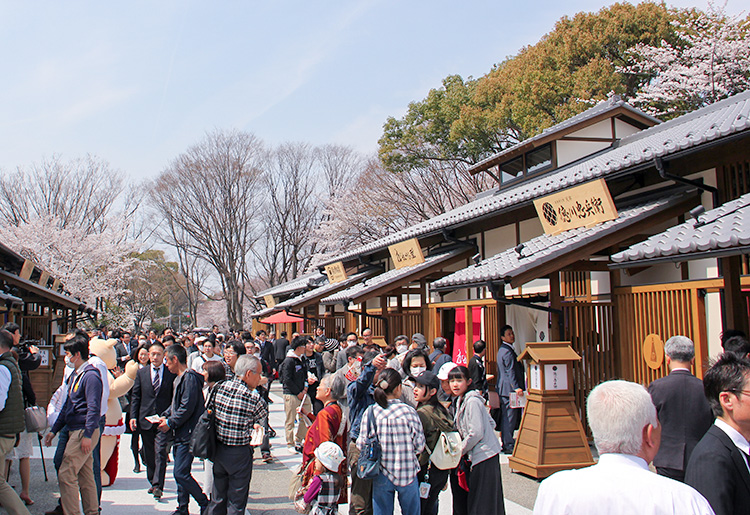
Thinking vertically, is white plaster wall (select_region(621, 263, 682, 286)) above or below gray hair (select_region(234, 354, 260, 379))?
above

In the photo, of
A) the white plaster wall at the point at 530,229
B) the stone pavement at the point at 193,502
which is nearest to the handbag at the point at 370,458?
the stone pavement at the point at 193,502

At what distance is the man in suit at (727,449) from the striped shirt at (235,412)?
3.38 metres

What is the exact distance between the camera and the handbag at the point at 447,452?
4.43 meters

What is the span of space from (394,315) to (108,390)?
30.7 ft

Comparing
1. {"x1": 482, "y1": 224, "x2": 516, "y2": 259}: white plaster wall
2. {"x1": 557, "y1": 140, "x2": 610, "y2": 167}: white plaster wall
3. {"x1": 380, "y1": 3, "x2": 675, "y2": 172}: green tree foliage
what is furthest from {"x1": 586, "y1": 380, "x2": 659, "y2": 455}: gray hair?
{"x1": 380, "y1": 3, "x2": 675, "y2": 172}: green tree foliage

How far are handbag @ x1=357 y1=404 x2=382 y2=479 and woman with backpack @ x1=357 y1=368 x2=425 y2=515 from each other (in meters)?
0.02

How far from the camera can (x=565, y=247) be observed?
24.9ft

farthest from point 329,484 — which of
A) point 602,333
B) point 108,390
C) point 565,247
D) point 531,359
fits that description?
point 602,333

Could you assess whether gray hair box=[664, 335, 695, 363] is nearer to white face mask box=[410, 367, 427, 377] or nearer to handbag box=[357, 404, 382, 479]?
white face mask box=[410, 367, 427, 377]

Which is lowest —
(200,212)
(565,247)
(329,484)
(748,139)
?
(329,484)

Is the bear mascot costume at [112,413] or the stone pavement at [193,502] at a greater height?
the bear mascot costume at [112,413]

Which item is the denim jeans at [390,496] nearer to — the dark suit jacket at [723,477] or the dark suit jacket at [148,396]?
the dark suit jacket at [723,477]

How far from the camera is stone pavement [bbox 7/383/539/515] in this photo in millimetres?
5949

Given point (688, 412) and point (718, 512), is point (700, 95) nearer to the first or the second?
point (688, 412)
